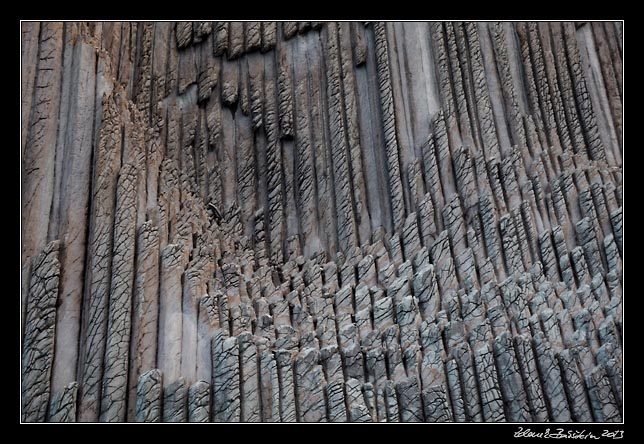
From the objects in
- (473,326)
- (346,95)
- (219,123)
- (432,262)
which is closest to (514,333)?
(473,326)

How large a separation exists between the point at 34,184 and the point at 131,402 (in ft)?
7.80

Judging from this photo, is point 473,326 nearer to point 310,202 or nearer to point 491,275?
point 491,275

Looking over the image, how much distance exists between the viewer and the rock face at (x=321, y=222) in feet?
27.4

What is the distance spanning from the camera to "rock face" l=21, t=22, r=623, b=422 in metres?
8.36

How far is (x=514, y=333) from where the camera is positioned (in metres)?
9.26
